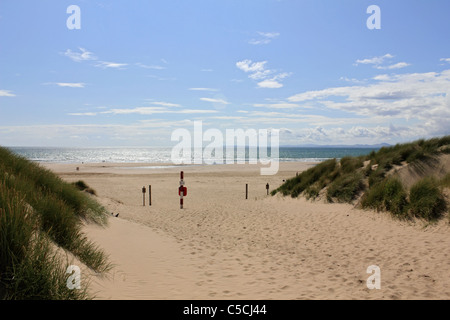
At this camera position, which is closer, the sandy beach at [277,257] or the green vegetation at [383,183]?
the sandy beach at [277,257]

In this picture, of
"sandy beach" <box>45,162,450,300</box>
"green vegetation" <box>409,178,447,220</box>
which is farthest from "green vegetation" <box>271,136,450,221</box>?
"sandy beach" <box>45,162,450,300</box>

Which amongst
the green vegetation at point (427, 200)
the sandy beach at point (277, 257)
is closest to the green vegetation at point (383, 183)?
the green vegetation at point (427, 200)

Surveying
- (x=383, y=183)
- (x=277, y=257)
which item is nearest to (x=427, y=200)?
(x=383, y=183)

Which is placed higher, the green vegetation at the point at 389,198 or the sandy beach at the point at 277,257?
the green vegetation at the point at 389,198

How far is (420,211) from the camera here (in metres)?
10.4

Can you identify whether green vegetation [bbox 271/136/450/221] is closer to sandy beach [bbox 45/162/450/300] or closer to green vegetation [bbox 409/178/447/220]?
green vegetation [bbox 409/178/447/220]

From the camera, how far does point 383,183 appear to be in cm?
1275

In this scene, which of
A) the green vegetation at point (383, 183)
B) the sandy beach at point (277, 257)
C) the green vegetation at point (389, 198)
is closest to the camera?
the sandy beach at point (277, 257)

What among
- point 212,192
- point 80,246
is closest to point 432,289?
point 80,246

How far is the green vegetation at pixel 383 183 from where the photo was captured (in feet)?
35.1

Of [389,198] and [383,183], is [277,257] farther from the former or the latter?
[383,183]

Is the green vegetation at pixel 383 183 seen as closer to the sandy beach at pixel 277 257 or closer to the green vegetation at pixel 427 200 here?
the green vegetation at pixel 427 200

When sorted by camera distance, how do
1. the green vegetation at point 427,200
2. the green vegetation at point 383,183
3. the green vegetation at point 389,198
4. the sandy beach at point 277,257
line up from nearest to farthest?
1. the sandy beach at point 277,257
2. the green vegetation at point 427,200
3. the green vegetation at point 383,183
4. the green vegetation at point 389,198
